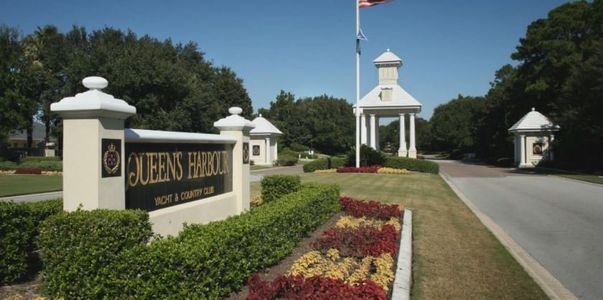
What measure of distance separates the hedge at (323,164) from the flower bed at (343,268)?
2181 centimetres

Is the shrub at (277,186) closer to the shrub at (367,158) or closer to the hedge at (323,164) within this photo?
the hedge at (323,164)

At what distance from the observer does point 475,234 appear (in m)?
10.2

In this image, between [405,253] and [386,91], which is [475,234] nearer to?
[405,253]

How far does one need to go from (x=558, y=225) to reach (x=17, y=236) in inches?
463

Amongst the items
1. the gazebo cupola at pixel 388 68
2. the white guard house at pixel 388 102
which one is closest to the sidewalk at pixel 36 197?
the white guard house at pixel 388 102

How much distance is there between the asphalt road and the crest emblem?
6.41 meters

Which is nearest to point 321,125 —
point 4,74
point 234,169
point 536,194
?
point 4,74

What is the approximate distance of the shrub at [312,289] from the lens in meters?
5.11

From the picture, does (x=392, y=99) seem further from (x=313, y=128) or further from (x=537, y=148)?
(x=313, y=128)

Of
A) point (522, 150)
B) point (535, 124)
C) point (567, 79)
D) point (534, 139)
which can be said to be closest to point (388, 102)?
point (522, 150)

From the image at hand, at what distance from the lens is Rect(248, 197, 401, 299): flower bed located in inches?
206

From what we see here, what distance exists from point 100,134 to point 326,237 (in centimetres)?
446

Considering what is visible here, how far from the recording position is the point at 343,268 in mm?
6793

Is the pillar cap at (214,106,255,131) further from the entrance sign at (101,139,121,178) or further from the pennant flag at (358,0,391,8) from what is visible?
the pennant flag at (358,0,391,8)
